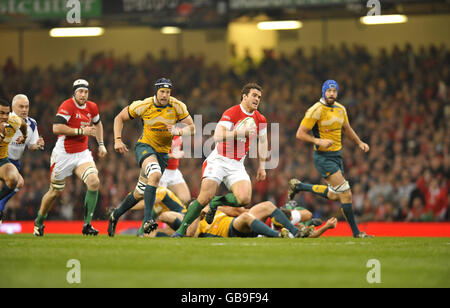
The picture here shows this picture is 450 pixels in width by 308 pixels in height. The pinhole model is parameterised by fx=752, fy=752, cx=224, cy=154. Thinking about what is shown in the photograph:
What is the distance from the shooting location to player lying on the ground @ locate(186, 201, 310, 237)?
421 inches

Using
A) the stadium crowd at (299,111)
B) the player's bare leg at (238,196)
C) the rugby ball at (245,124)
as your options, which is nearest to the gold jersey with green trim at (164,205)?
the player's bare leg at (238,196)

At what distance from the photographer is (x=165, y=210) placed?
1259 cm

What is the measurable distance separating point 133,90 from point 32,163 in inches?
170

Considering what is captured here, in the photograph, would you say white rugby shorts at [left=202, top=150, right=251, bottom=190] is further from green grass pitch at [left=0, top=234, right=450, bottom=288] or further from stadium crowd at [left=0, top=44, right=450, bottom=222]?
stadium crowd at [left=0, top=44, right=450, bottom=222]

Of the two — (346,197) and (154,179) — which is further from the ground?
(154,179)


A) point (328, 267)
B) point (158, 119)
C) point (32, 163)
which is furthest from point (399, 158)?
point (328, 267)

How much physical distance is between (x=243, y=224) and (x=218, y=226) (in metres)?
0.63

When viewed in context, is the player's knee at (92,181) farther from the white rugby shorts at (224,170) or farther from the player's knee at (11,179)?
the white rugby shorts at (224,170)

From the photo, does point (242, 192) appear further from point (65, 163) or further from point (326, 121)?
point (65, 163)

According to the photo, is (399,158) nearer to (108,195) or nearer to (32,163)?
(108,195)

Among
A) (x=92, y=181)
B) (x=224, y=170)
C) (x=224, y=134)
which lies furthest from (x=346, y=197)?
(x=92, y=181)

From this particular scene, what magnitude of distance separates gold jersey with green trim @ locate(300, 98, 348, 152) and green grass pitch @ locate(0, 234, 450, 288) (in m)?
2.90

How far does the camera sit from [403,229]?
16.2 m

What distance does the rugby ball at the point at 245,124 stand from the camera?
11.0m
